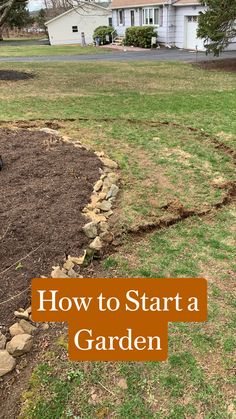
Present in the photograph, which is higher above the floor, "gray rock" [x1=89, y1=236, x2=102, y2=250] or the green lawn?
the green lawn

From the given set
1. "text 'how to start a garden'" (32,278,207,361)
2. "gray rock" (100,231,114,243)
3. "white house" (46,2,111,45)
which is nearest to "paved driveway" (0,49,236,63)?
"white house" (46,2,111,45)

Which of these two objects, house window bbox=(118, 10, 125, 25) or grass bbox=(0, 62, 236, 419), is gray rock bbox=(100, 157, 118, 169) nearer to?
grass bbox=(0, 62, 236, 419)

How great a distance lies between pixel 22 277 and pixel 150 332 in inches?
50.1

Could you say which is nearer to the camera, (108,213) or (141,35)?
(108,213)

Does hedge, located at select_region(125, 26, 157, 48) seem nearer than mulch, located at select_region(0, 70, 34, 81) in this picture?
No

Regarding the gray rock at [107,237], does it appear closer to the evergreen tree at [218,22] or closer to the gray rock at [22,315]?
the gray rock at [22,315]

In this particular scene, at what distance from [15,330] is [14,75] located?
12.6 meters

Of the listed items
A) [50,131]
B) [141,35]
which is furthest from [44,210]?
[141,35]

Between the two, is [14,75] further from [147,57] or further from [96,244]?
[96,244]

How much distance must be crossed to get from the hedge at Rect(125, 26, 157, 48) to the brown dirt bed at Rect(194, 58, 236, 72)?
8.05 meters

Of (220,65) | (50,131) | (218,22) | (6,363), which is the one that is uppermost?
(218,22)

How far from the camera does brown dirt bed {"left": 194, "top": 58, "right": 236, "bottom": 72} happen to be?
15.3 metres

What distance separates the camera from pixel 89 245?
12.6 feet

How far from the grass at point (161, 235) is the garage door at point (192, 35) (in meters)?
11.7
